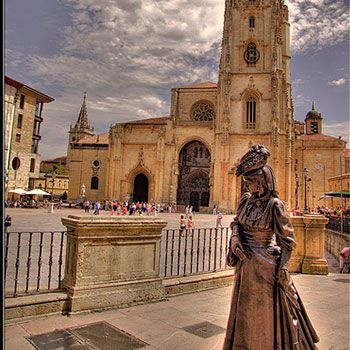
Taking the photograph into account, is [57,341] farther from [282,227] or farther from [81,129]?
[81,129]

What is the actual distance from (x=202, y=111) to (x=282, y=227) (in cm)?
4215

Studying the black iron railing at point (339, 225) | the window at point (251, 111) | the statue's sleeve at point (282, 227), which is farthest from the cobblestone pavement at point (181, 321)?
the window at point (251, 111)

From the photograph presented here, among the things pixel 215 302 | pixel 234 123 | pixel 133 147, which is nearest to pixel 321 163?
pixel 234 123

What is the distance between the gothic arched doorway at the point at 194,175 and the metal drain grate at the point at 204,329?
36752 millimetres

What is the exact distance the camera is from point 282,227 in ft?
8.06

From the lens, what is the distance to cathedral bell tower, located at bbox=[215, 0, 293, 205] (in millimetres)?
37000

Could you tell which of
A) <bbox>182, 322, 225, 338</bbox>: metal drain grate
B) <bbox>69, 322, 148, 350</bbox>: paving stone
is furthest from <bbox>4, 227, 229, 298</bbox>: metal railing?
<bbox>182, 322, 225, 338</bbox>: metal drain grate

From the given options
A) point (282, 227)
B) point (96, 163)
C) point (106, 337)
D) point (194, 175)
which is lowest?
point (106, 337)

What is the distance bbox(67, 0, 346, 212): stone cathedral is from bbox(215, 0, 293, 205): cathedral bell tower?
0.11 meters

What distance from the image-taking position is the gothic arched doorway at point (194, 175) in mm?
40875

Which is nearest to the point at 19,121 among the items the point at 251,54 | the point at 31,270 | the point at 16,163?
the point at 16,163

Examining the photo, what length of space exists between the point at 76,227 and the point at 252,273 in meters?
2.66

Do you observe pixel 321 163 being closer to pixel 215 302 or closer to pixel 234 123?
pixel 234 123

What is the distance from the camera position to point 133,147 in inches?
1682
